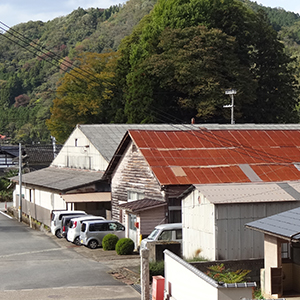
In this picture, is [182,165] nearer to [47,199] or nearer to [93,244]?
[93,244]

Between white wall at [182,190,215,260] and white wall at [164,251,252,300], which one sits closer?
white wall at [164,251,252,300]

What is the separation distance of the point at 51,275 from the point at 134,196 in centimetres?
1072

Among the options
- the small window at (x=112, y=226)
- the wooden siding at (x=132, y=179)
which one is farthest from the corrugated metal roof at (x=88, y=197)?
the small window at (x=112, y=226)


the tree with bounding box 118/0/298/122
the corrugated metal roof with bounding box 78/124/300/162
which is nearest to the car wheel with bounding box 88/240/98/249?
the corrugated metal roof with bounding box 78/124/300/162

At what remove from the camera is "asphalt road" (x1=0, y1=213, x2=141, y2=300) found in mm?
19844

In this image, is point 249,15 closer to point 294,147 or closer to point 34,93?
point 294,147

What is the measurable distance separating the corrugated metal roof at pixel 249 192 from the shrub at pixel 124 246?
6716 millimetres

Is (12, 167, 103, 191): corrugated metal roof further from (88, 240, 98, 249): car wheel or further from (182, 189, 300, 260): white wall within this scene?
(182, 189, 300, 260): white wall

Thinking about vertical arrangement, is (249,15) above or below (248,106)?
above

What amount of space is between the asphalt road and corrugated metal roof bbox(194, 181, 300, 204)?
484 centimetres

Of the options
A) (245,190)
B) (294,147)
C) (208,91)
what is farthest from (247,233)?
(208,91)

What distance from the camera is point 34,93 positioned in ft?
584

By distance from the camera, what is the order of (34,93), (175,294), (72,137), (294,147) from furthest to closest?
(34,93)
(72,137)
(294,147)
(175,294)

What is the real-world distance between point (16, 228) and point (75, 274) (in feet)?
69.5
